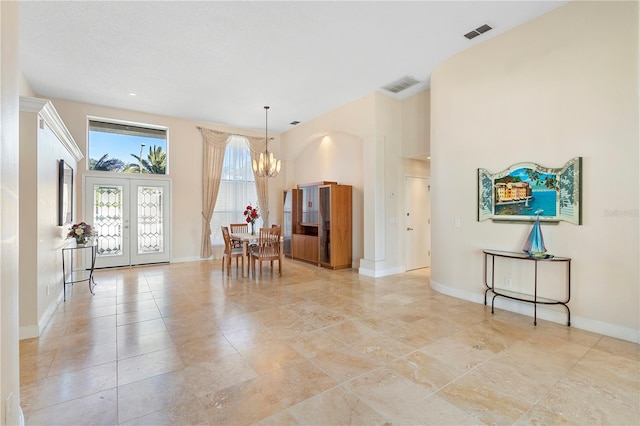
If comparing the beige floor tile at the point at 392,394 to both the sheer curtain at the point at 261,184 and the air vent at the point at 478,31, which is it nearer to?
the air vent at the point at 478,31

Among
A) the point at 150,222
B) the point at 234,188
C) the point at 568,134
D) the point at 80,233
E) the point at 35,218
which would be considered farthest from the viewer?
the point at 234,188

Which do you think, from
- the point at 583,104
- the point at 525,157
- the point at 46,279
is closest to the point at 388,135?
the point at 525,157

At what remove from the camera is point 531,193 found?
370cm

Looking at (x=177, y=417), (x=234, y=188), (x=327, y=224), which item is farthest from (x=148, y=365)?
(x=234, y=188)

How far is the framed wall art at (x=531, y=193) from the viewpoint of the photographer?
3375mm

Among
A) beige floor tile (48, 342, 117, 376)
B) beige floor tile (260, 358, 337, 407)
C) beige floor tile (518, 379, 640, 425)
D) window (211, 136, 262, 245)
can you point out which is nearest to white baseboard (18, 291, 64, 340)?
beige floor tile (48, 342, 117, 376)

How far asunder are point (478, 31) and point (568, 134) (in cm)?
172

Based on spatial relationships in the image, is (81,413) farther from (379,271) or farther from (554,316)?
(379,271)

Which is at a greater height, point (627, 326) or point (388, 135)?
point (388, 135)

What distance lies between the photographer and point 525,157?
3.77 meters

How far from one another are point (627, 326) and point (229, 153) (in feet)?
26.4

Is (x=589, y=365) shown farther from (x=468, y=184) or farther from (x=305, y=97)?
(x=305, y=97)

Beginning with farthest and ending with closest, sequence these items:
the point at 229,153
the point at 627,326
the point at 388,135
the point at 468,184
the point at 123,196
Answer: the point at 229,153
the point at 123,196
the point at 388,135
the point at 468,184
the point at 627,326

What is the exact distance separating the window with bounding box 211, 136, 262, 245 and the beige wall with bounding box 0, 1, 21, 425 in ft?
20.7
